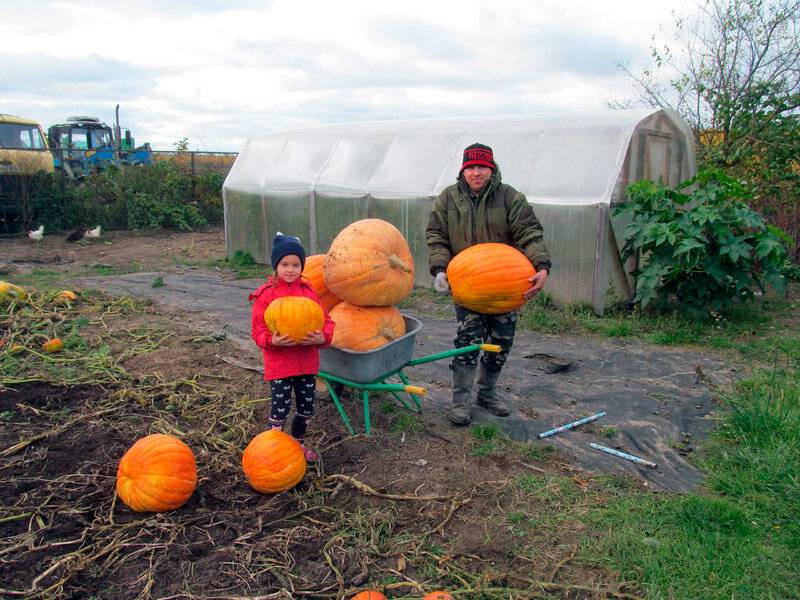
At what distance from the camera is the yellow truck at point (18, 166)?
48.2 ft

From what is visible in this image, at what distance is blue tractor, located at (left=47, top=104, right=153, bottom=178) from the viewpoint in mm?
19094

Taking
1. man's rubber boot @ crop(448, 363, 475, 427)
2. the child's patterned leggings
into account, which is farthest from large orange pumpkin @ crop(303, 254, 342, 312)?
man's rubber boot @ crop(448, 363, 475, 427)

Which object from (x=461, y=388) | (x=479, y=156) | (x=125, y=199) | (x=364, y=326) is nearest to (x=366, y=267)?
Answer: (x=364, y=326)

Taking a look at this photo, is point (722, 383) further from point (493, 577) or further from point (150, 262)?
point (150, 262)

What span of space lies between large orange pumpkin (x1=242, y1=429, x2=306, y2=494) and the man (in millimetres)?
1379

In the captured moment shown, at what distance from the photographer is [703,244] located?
22.5 ft

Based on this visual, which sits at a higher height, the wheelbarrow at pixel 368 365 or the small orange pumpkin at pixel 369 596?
the wheelbarrow at pixel 368 365

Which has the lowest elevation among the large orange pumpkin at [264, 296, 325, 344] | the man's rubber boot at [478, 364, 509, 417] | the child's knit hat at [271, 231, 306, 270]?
the man's rubber boot at [478, 364, 509, 417]

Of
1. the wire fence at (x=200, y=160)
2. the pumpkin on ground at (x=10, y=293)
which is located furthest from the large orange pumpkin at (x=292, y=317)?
the wire fence at (x=200, y=160)

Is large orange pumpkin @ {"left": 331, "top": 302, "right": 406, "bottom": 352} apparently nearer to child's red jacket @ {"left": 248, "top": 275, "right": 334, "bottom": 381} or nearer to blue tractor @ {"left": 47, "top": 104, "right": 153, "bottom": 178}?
child's red jacket @ {"left": 248, "top": 275, "right": 334, "bottom": 381}

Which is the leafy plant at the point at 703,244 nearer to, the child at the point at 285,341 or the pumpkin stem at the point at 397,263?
the pumpkin stem at the point at 397,263

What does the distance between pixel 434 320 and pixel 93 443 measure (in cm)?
450

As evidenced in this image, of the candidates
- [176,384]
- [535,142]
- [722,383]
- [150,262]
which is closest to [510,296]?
[722,383]

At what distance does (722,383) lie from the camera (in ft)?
17.1
